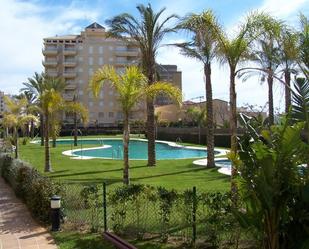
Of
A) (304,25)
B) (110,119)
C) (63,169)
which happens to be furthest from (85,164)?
(110,119)

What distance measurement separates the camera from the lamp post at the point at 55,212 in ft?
33.2

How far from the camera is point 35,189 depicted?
11.9 m

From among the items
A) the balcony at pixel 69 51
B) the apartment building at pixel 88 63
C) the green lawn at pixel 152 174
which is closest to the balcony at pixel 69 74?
the apartment building at pixel 88 63

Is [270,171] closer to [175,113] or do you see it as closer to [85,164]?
[85,164]

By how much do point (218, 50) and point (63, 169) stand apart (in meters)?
13.1

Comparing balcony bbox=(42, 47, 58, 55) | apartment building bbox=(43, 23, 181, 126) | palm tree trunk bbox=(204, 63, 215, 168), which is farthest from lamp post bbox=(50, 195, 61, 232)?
balcony bbox=(42, 47, 58, 55)

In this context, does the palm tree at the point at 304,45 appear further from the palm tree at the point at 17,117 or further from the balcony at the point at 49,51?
the balcony at the point at 49,51

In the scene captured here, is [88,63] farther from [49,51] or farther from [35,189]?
[35,189]

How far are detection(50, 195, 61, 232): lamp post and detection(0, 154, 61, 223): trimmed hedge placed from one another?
74 cm

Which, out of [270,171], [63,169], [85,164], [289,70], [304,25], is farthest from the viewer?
[289,70]

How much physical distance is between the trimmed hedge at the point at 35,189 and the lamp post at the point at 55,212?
0.74m

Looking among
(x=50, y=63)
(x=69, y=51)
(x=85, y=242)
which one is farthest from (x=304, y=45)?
(x=50, y=63)

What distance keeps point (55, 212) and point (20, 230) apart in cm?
90

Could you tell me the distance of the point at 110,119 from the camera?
9588cm
